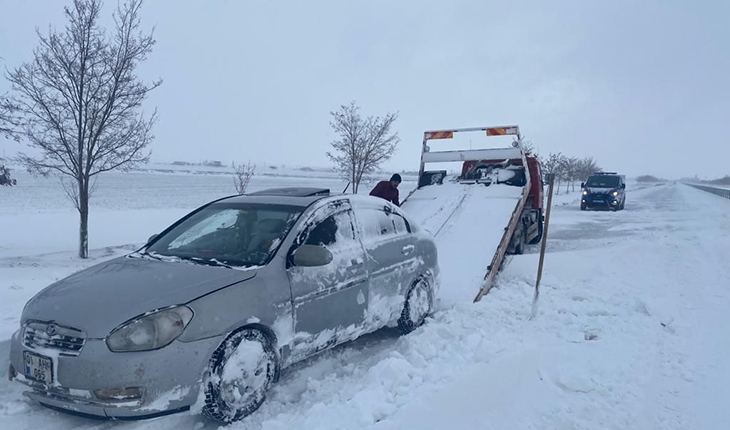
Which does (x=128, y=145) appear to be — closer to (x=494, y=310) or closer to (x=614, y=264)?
(x=494, y=310)

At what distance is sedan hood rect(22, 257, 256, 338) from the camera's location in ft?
10.5

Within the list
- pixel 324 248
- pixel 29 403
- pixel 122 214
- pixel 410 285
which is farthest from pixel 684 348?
pixel 122 214

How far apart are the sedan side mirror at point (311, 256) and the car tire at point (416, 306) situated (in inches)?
69.6

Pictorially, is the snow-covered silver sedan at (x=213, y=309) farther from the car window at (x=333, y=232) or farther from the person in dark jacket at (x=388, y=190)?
the person in dark jacket at (x=388, y=190)

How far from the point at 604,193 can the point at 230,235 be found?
2439 centimetres

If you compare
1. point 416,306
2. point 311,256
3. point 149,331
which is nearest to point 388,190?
point 416,306

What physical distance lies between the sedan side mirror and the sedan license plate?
1.82 metres

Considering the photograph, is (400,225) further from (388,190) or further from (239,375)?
(388,190)

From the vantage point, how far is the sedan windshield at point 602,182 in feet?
84.1

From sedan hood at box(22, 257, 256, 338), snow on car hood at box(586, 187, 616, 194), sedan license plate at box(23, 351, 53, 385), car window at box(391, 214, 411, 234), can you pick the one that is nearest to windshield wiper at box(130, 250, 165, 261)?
sedan hood at box(22, 257, 256, 338)

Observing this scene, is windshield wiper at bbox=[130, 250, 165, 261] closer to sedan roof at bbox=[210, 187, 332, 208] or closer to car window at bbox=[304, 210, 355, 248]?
sedan roof at bbox=[210, 187, 332, 208]

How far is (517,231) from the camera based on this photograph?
10.3 m

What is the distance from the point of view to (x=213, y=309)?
3.40 meters

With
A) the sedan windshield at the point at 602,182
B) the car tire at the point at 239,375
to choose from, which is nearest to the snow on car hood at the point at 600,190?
the sedan windshield at the point at 602,182
